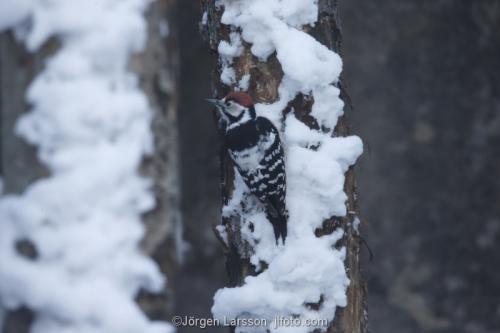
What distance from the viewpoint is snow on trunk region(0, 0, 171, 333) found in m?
3.64

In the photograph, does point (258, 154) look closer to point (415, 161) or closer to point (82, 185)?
point (82, 185)

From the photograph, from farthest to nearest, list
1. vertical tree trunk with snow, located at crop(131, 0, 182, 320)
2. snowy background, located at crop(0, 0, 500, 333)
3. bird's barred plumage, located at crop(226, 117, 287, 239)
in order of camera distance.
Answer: snowy background, located at crop(0, 0, 500, 333), vertical tree trunk with snow, located at crop(131, 0, 182, 320), bird's barred plumage, located at crop(226, 117, 287, 239)

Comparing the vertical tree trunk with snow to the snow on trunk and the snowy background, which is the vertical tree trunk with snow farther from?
the snowy background

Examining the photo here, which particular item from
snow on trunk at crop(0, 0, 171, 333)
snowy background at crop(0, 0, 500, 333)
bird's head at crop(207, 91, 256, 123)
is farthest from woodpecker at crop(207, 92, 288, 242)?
snowy background at crop(0, 0, 500, 333)

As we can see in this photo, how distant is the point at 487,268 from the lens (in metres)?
4.67

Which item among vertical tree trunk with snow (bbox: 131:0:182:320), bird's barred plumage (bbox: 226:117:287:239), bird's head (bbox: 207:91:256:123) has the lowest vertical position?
bird's barred plumage (bbox: 226:117:287:239)

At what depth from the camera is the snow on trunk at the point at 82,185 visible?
3.64 m

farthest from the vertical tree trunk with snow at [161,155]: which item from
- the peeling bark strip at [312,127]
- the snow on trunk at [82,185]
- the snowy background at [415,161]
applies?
the peeling bark strip at [312,127]

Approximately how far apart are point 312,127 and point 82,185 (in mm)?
1619

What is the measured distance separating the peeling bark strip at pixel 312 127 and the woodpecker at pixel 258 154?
7cm

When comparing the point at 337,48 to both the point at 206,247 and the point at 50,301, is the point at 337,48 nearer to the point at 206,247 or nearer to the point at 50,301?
the point at 50,301

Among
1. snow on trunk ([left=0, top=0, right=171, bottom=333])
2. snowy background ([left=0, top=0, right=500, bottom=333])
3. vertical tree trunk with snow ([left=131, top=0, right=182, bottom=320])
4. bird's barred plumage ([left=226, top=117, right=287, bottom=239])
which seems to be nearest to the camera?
bird's barred plumage ([left=226, top=117, right=287, bottom=239])

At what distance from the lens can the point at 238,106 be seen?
2406 mm

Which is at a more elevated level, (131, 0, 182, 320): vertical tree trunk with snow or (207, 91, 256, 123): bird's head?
(131, 0, 182, 320): vertical tree trunk with snow
